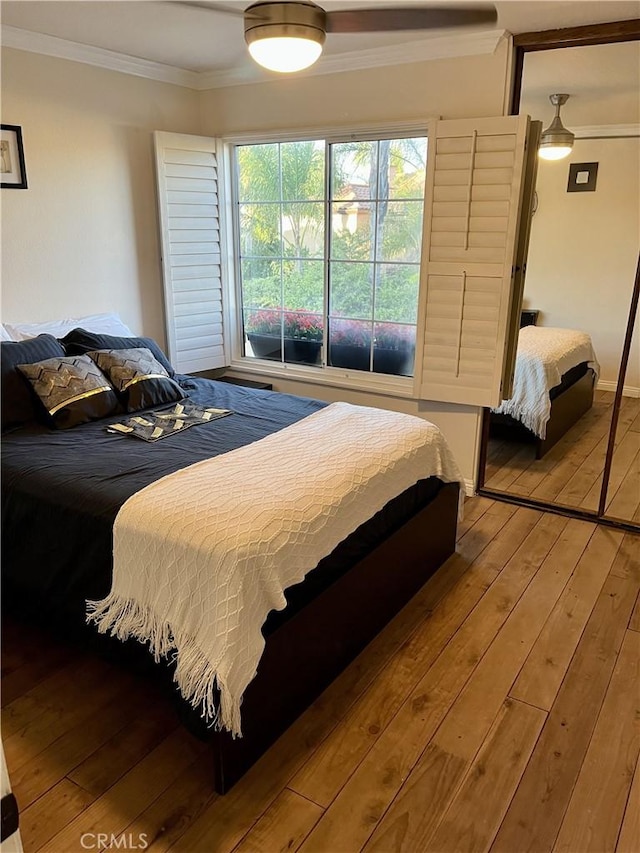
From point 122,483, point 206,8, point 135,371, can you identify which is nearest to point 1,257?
point 135,371

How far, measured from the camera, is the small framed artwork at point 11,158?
3041 mm

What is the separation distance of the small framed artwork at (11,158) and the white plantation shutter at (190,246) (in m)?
0.81

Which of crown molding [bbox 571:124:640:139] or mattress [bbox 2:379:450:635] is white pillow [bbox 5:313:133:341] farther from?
crown molding [bbox 571:124:640:139]

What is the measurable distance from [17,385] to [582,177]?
2968mm

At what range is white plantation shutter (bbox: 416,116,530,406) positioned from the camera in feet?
9.90

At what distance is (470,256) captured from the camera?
3197mm

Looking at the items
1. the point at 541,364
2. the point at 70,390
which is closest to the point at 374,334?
the point at 541,364

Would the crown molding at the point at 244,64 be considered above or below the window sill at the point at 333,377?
above

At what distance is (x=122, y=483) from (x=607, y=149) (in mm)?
2852

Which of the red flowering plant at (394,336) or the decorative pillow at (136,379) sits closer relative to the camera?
the decorative pillow at (136,379)

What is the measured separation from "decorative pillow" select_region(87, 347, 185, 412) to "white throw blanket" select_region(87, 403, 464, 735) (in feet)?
2.68

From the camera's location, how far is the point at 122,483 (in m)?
2.03

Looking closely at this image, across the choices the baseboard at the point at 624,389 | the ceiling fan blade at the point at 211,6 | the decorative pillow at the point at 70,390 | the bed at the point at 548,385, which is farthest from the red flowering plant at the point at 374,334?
the ceiling fan blade at the point at 211,6

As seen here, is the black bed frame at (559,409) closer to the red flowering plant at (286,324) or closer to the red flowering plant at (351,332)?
the red flowering plant at (351,332)
